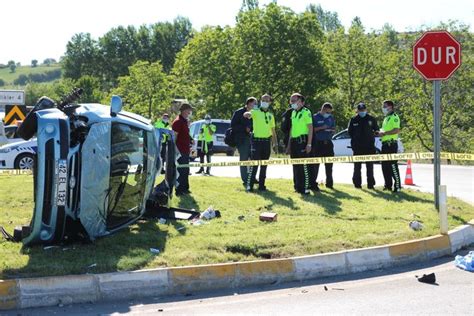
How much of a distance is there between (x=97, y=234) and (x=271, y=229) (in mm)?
2354

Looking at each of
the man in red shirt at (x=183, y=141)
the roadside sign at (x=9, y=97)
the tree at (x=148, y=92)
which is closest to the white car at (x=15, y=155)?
the roadside sign at (x=9, y=97)

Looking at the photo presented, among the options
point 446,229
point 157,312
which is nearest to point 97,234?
point 157,312

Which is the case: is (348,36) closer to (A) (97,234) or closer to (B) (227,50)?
(B) (227,50)

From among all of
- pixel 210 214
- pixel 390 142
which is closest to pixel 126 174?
pixel 210 214

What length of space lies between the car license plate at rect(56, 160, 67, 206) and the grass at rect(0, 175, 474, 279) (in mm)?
616

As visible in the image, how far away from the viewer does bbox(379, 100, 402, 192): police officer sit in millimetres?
12539

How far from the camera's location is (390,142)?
500 inches

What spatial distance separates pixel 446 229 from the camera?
324 inches

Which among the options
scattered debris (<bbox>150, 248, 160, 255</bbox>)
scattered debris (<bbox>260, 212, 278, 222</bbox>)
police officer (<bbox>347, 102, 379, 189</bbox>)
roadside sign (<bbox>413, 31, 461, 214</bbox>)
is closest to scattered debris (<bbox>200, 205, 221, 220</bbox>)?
scattered debris (<bbox>260, 212, 278, 222</bbox>)

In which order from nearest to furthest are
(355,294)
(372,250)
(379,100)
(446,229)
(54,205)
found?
1. (355,294)
2. (54,205)
3. (372,250)
4. (446,229)
5. (379,100)

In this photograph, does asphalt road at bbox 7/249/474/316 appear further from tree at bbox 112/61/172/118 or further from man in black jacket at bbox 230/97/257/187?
tree at bbox 112/61/172/118

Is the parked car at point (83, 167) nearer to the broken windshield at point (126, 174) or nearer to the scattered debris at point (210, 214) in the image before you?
the broken windshield at point (126, 174)

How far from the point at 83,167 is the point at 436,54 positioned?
20.6ft

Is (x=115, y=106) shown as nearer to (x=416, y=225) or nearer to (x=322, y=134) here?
(x=416, y=225)
